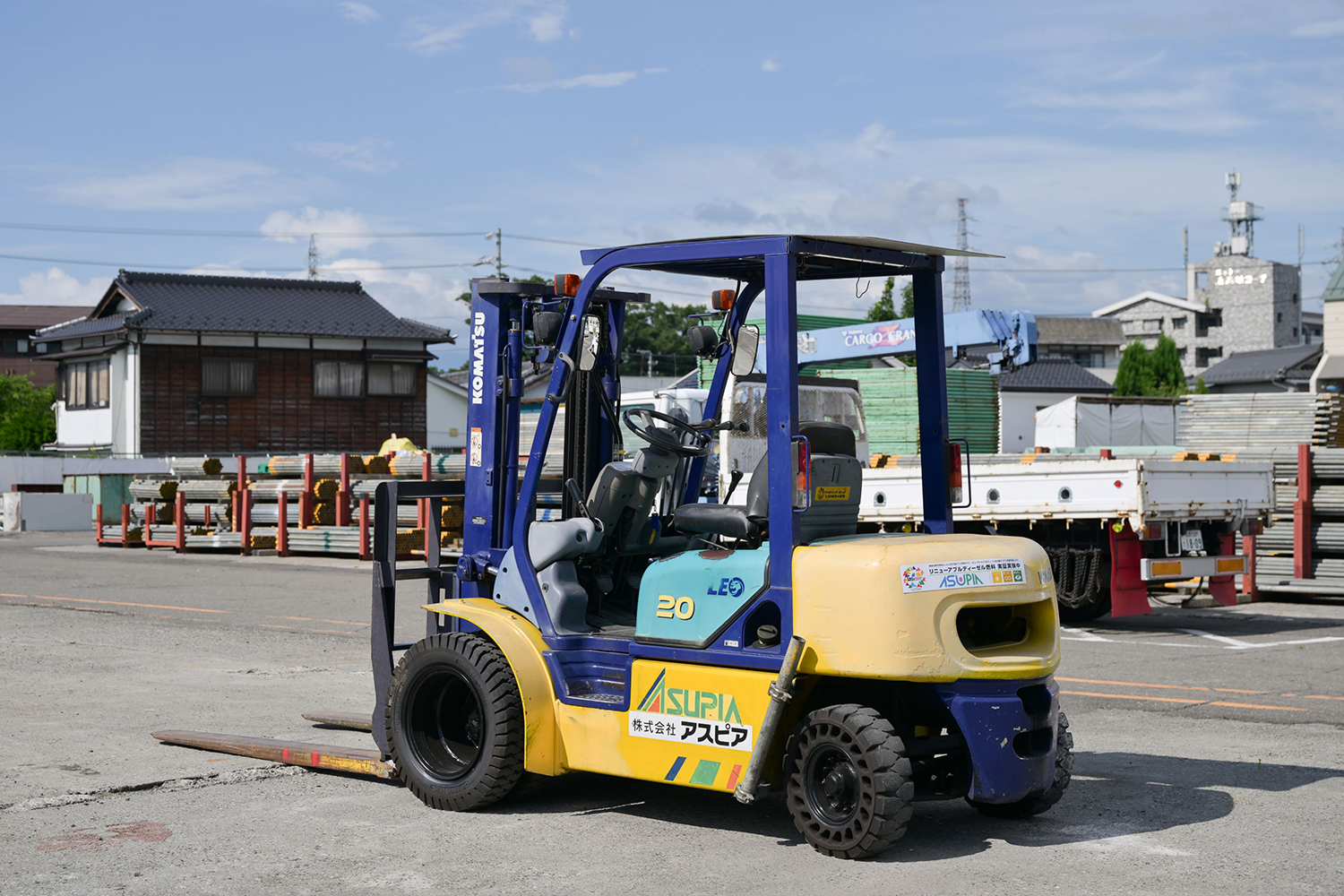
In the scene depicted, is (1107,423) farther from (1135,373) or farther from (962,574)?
(962,574)

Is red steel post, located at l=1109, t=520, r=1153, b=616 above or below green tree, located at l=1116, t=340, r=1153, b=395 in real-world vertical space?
below

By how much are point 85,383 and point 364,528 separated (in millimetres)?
25659

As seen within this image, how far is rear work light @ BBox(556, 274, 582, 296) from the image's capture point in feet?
22.7

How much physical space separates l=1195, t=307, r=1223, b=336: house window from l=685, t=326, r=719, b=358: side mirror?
92.4m

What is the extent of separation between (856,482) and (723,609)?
92 centimetres

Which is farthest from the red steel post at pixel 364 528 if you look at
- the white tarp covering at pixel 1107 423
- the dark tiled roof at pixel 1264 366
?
the dark tiled roof at pixel 1264 366

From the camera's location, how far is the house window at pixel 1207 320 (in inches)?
3656

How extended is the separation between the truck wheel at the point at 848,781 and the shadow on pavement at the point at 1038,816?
234 mm

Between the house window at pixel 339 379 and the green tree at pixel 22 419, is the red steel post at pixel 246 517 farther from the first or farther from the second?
the green tree at pixel 22 419

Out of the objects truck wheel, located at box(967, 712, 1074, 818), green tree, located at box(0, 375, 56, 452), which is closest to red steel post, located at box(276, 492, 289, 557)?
truck wheel, located at box(967, 712, 1074, 818)

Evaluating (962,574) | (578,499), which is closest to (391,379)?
(578,499)

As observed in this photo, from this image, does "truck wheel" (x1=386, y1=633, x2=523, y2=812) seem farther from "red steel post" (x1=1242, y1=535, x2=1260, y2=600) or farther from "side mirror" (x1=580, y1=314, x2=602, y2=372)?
"red steel post" (x1=1242, y1=535, x2=1260, y2=600)

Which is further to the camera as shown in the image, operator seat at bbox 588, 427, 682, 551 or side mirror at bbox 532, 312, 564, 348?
operator seat at bbox 588, 427, 682, 551

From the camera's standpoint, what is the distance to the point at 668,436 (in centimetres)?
695
